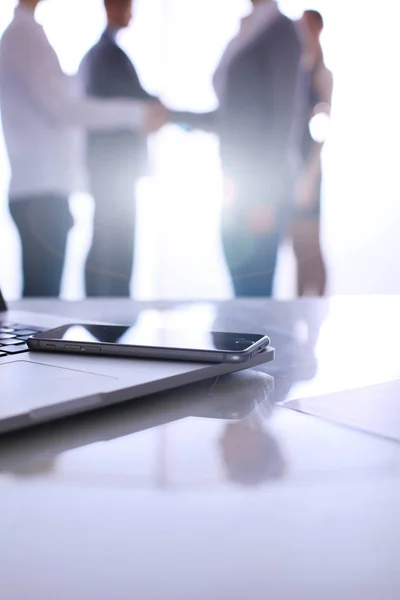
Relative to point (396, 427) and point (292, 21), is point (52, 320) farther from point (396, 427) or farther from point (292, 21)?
point (292, 21)

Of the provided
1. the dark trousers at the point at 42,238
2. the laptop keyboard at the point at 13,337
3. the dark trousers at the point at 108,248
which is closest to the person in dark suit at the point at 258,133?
the dark trousers at the point at 108,248

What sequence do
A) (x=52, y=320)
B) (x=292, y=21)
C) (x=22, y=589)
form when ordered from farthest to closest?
(x=292, y=21) → (x=52, y=320) → (x=22, y=589)

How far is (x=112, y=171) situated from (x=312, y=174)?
86 cm

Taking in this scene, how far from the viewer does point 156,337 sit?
371 mm

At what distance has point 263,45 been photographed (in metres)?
2.12

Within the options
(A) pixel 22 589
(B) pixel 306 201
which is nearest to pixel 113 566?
(A) pixel 22 589

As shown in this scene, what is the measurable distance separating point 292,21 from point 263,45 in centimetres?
26

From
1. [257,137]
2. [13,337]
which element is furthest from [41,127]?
[13,337]

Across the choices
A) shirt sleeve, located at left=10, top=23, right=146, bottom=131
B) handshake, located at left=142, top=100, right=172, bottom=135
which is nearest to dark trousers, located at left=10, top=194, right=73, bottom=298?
shirt sleeve, located at left=10, top=23, right=146, bottom=131

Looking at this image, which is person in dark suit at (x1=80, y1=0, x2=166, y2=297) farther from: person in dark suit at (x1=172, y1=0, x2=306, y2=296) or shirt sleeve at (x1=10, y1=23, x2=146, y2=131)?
person in dark suit at (x1=172, y1=0, x2=306, y2=296)

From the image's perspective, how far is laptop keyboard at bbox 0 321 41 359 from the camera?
1.20ft

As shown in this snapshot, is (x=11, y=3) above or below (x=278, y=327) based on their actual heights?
above

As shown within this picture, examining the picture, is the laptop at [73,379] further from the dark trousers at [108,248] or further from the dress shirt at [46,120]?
the dress shirt at [46,120]

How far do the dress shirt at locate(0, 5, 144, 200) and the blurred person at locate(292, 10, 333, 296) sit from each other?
2.45 feet
